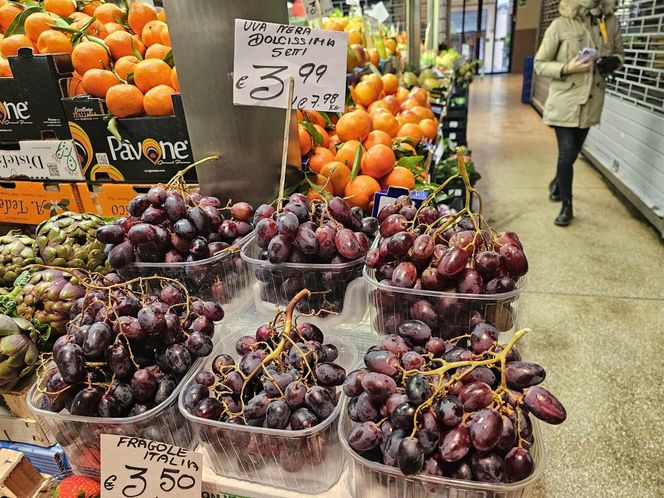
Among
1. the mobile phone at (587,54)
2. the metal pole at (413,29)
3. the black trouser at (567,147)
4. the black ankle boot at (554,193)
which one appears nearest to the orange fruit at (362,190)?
the metal pole at (413,29)

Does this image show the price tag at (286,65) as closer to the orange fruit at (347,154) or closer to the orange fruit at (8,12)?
the orange fruit at (347,154)

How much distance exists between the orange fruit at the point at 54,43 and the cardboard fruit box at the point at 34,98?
101 millimetres

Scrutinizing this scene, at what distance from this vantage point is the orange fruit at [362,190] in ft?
4.74

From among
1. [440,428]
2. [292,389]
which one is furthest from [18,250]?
[440,428]

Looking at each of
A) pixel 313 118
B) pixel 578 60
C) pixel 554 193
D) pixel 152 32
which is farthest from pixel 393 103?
pixel 554 193

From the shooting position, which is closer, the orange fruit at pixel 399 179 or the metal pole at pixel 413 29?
the orange fruit at pixel 399 179

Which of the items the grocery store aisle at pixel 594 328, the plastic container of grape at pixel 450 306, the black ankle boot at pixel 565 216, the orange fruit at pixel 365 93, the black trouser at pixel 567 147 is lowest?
the grocery store aisle at pixel 594 328

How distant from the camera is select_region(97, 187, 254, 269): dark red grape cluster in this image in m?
1.05

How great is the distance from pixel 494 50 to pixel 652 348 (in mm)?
17961

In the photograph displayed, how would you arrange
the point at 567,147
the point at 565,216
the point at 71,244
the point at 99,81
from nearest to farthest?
1. the point at 71,244
2. the point at 99,81
3. the point at 567,147
4. the point at 565,216

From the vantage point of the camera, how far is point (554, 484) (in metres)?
1.92

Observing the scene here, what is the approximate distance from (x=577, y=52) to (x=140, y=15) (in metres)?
3.34

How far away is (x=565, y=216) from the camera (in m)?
4.16

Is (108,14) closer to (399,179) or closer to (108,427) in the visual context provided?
(399,179)
